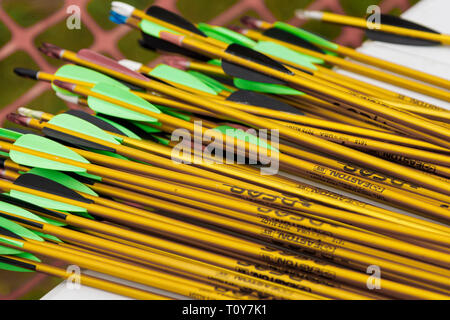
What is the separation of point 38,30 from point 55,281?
841mm

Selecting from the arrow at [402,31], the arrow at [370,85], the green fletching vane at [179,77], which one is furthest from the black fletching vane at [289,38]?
the green fletching vane at [179,77]

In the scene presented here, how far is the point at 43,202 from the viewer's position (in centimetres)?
72

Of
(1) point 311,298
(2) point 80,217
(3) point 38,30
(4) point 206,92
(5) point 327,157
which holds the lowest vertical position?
(1) point 311,298

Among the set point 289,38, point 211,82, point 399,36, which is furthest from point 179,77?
point 399,36

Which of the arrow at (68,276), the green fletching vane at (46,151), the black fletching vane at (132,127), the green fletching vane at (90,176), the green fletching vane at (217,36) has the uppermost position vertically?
the green fletching vane at (217,36)

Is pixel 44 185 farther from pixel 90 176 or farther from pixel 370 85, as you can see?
pixel 370 85

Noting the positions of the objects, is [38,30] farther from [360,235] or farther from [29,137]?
[360,235]

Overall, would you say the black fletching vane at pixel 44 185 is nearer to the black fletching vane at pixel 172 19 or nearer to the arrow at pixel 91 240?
the arrow at pixel 91 240

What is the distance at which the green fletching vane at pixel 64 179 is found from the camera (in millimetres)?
742

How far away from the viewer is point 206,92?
0.89 metres

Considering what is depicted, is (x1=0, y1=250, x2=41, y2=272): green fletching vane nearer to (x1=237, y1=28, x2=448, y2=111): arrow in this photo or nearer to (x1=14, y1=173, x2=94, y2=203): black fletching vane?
(x1=14, y1=173, x2=94, y2=203): black fletching vane

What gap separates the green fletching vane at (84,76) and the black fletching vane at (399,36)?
21.7 inches

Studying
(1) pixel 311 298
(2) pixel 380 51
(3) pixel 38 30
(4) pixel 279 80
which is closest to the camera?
(1) pixel 311 298

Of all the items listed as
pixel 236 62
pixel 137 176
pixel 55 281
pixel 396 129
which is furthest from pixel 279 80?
pixel 55 281
